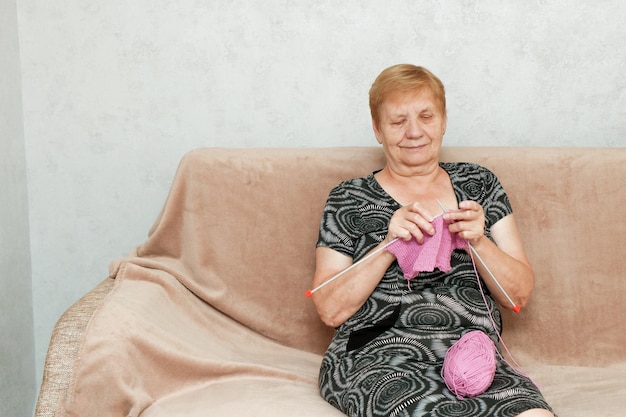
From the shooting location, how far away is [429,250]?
1.84 m

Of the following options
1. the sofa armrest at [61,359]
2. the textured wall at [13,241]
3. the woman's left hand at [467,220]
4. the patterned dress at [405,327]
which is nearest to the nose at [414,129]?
the patterned dress at [405,327]

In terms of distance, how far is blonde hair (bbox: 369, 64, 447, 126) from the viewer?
6.64ft

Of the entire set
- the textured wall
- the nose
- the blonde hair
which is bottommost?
the textured wall

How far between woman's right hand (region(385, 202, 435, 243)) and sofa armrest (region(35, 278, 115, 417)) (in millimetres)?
721

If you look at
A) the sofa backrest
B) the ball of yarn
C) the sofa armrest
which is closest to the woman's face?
A: the sofa backrest

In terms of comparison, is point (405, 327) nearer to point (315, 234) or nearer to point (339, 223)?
point (339, 223)

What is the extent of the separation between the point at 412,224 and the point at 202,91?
1088 mm

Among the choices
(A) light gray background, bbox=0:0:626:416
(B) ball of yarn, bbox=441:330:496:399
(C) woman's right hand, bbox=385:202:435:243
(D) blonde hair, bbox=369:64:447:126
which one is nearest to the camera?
(B) ball of yarn, bbox=441:330:496:399

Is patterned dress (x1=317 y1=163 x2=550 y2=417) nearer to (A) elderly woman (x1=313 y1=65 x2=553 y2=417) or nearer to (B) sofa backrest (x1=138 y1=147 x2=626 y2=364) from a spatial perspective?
(A) elderly woman (x1=313 y1=65 x2=553 y2=417)

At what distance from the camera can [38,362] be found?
2.86 metres

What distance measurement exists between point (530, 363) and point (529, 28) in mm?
1017

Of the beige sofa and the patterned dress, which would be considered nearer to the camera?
the patterned dress

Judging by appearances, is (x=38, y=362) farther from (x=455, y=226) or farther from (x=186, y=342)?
(x=455, y=226)

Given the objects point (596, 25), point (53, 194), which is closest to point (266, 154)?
point (53, 194)
